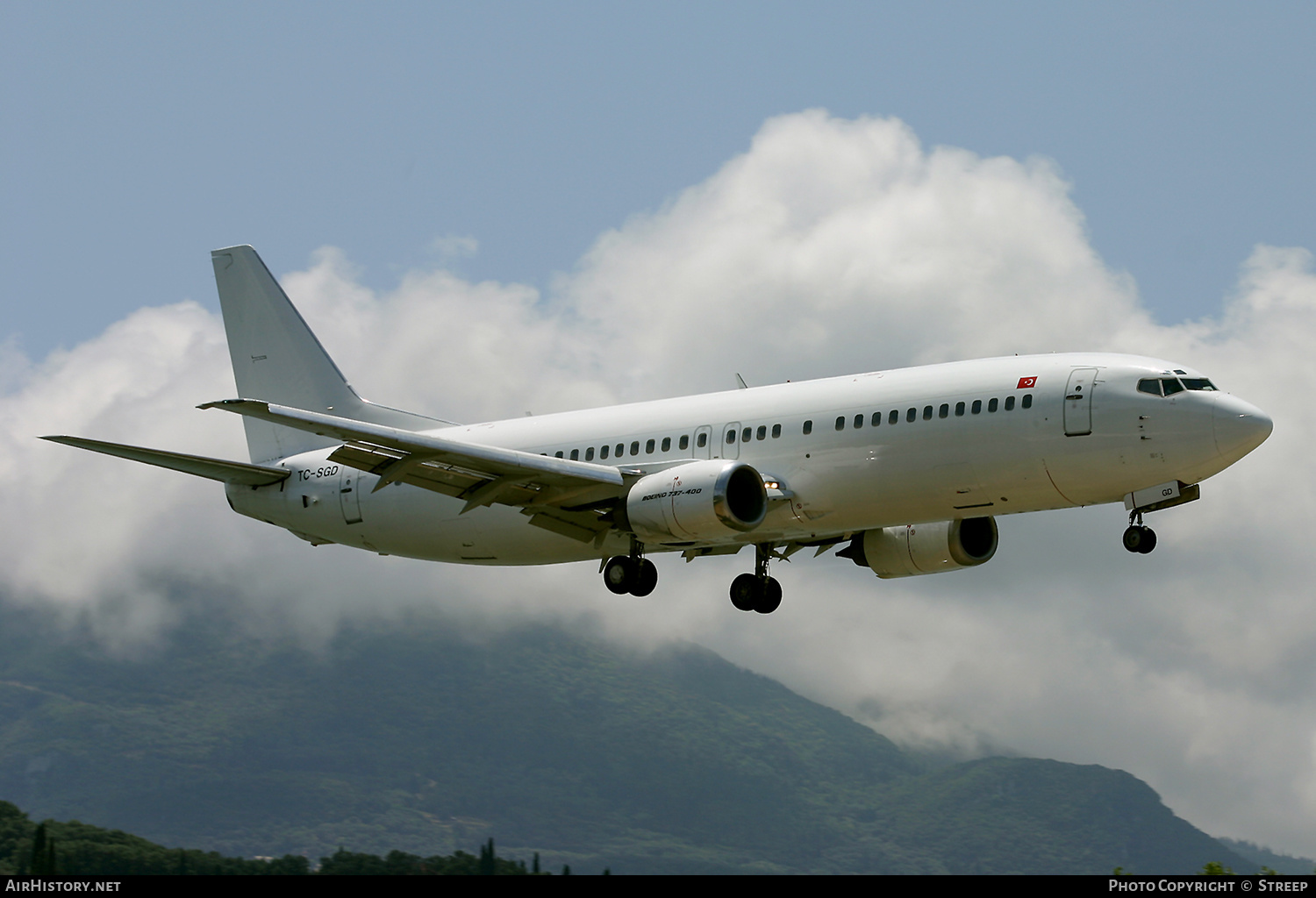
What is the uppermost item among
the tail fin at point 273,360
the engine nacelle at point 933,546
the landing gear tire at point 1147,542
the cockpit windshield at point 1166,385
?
the tail fin at point 273,360

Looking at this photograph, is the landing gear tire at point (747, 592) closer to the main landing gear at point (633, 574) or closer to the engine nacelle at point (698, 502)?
the main landing gear at point (633, 574)

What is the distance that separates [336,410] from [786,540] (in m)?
16.3

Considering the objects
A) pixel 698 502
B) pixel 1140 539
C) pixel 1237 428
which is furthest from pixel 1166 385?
pixel 698 502

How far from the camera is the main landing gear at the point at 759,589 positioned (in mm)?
43438

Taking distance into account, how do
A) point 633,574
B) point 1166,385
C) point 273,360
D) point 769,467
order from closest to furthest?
point 1166,385
point 769,467
point 633,574
point 273,360

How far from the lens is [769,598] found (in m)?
43.5

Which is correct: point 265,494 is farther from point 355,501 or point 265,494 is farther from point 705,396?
point 705,396

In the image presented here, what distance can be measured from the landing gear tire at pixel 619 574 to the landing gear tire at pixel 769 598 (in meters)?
4.92

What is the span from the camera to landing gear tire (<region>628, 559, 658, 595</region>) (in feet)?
128

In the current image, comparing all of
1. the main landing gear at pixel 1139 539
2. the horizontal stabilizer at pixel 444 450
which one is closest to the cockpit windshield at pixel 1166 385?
the main landing gear at pixel 1139 539

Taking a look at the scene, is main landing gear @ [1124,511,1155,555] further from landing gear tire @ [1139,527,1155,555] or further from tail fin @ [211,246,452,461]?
tail fin @ [211,246,452,461]

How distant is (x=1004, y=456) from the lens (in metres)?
33.6

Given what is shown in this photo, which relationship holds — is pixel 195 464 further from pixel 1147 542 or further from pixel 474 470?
pixel 1147 542

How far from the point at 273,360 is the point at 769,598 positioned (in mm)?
18622
